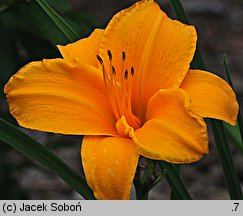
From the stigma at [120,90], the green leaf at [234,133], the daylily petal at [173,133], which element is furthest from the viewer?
the green leaf at [234,133]

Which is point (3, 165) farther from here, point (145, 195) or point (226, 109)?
point (226, 109)

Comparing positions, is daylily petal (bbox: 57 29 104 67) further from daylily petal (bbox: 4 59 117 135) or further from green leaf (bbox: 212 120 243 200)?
green leaf (bbox: 212 120 243 200)

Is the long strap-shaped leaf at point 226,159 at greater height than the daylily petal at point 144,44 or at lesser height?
lesser

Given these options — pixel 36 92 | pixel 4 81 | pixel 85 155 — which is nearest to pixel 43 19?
pixel 4 81

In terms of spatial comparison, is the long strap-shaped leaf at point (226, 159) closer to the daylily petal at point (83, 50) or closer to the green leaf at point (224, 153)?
the green leaf at point (224, 153)

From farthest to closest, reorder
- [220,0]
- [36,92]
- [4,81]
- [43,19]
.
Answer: [220,0], [4,81], [43,19], [36,92]

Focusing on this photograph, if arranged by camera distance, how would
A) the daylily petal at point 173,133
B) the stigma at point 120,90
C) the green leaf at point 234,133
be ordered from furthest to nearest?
the green leaf at point 234,133, the stigma at point 120,90, the daylily petal at point 173,133

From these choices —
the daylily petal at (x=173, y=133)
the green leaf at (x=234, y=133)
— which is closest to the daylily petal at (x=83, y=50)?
the daylily petal at (x=173, y=133)
